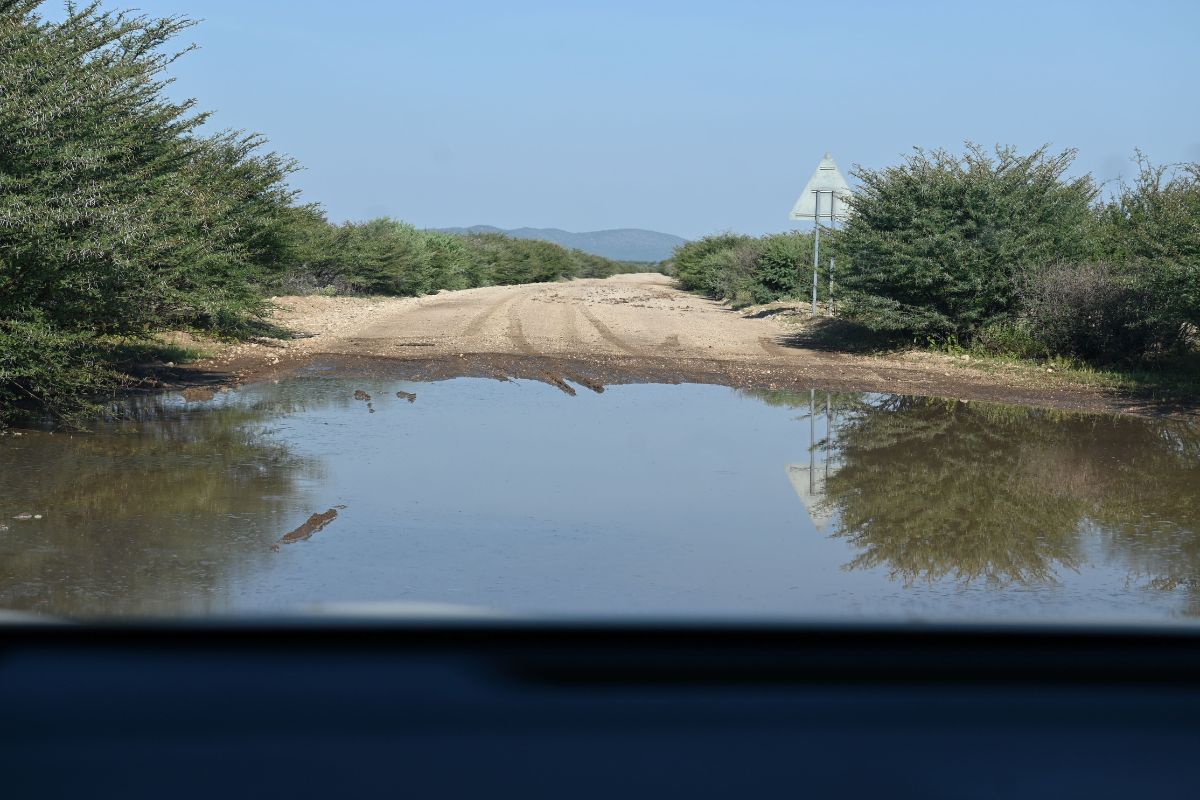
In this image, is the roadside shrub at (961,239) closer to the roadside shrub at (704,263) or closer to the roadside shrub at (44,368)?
the roadside shrub at (44,368)

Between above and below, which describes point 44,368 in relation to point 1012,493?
above

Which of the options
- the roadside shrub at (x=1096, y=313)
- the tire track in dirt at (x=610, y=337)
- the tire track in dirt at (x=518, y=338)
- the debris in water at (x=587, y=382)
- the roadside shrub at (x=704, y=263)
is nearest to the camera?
the debris in water at (x=587, y=382)

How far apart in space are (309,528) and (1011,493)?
5283 millimetres

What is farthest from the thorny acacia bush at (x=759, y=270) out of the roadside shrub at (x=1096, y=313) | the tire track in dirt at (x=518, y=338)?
the roadside shrub at (x=1096, y=313)

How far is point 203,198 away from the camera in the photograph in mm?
15664

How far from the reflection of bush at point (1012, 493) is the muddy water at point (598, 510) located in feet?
0.11

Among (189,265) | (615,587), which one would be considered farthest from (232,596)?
(189,265)

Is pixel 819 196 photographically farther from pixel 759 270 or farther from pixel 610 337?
pixel 759 270

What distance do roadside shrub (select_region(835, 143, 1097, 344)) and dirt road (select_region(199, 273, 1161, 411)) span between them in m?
0.99

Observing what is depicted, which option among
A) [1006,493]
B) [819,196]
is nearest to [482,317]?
[819,196]

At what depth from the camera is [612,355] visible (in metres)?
19.3

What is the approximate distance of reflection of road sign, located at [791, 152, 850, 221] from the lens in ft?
87.2

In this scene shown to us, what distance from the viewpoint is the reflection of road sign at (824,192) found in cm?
2659

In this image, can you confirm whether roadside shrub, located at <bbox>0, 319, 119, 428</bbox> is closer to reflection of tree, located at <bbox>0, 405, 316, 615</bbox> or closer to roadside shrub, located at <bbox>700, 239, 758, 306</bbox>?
reflection of tree, located at <bbox>0, 405, 316, 615</bbox>
